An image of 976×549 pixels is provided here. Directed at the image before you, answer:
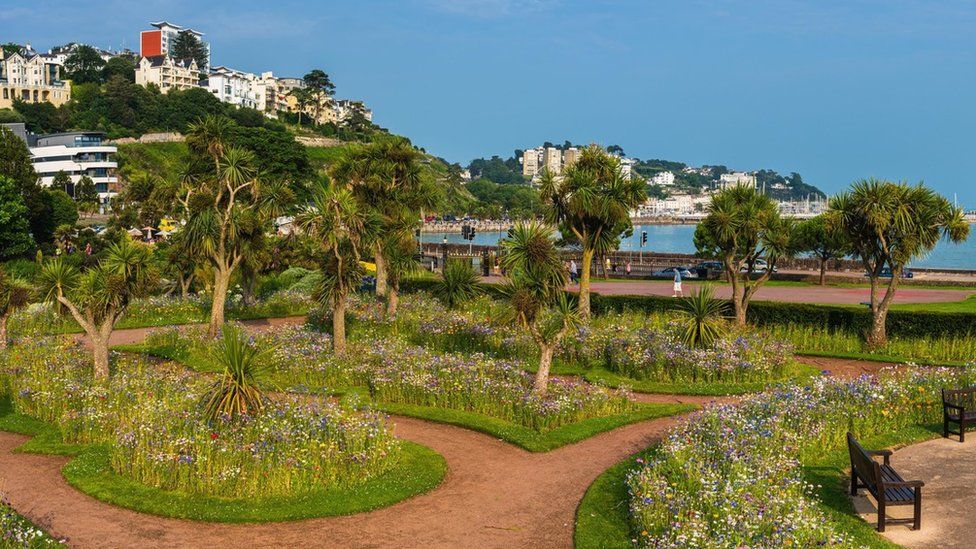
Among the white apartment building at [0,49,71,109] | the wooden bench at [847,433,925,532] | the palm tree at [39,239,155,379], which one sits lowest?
the wooden bench at [847,433,925,532]

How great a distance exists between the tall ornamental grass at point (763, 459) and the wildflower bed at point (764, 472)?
0.06ft

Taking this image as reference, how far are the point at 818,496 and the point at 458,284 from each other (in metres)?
18.4

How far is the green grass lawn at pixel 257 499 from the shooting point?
12.0m

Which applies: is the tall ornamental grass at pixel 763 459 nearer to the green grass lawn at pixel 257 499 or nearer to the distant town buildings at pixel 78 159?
the green grass lawn at pixel 257 499

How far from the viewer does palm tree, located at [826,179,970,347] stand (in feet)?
79.9

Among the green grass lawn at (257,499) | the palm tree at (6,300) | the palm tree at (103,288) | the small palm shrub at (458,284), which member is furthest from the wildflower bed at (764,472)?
the palm tree at (6,300)

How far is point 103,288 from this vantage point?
19969mm

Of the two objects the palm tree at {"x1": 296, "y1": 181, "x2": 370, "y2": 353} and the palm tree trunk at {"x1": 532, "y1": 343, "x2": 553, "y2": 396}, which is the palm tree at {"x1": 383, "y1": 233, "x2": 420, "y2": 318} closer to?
the palm tree at {"x1": 296, "y1": 181, "x2": 370, "y2": 353}

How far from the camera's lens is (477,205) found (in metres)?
191

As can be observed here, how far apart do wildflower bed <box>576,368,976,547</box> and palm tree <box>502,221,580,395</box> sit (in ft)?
14.9

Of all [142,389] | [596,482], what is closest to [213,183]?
[142,389]

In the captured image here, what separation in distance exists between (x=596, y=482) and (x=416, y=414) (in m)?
5.45

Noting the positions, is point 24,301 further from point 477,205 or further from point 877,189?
point 477,205

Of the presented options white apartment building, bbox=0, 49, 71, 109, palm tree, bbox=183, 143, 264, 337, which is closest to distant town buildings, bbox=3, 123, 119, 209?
white apartment building, bbox=0, 49, 71, 109
